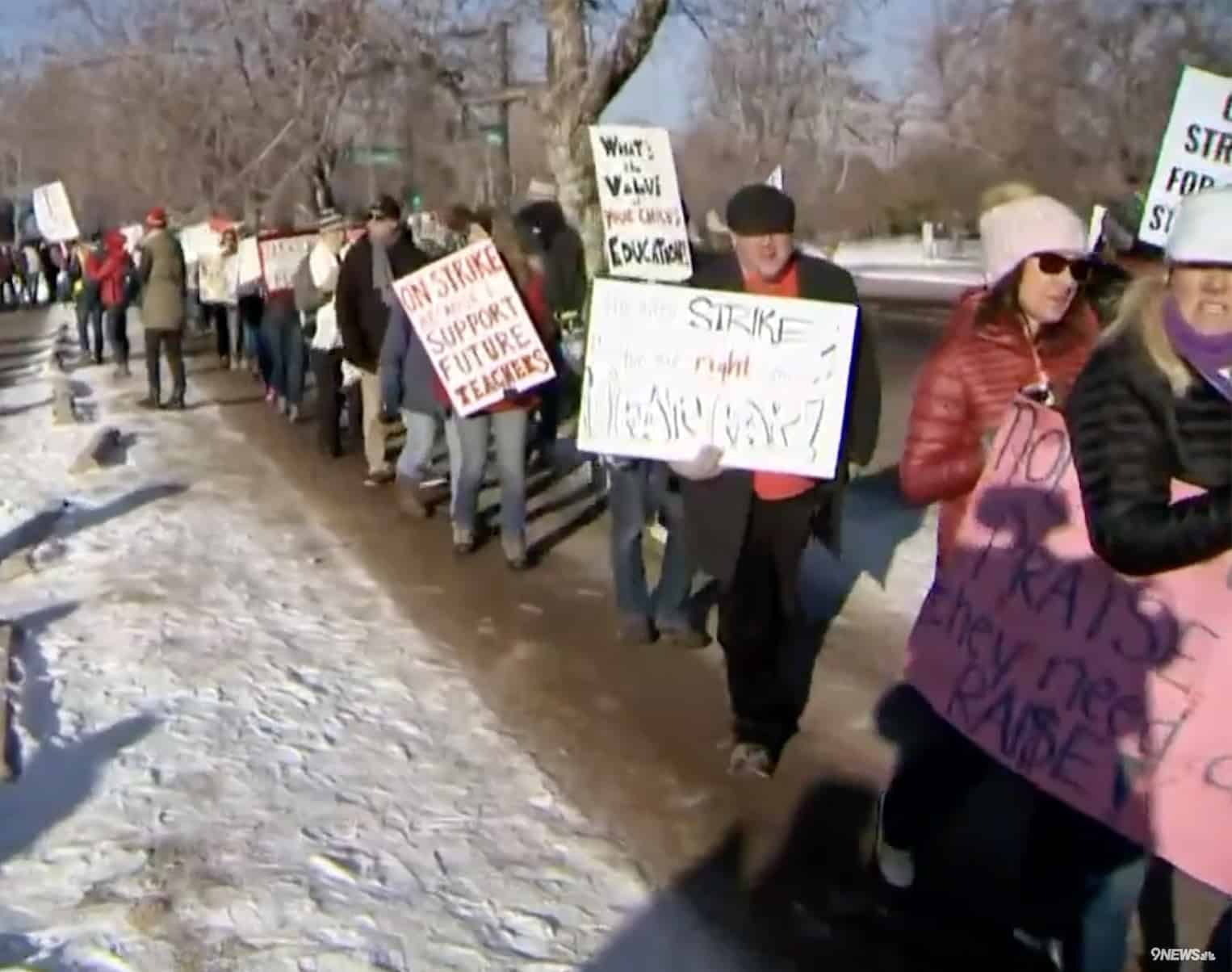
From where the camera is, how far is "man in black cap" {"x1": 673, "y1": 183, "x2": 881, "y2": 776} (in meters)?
5.58

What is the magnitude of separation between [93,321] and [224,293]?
4.23 m

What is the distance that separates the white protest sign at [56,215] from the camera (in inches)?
1101

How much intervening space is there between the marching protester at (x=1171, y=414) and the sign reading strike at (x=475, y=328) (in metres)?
5.53

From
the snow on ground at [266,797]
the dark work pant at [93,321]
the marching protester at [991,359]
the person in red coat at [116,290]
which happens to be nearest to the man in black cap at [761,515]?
the snow on ground at [266,797]

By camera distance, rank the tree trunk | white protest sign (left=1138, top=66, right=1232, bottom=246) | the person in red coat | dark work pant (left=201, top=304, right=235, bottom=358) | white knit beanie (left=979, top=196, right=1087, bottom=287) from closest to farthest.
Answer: white knit beanie (left=979, top=196, right=1087, bottom=287)
white protest sign (left=1138, top=66, right=1232, bottom=246)
the tree trunk
the person in red coat
dark work pant (left=201, top=304, right=235, bottom=358)

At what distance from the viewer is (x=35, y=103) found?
139 ft

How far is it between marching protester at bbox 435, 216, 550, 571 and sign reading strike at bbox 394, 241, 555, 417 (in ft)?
0.27

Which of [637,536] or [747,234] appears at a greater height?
[747,234]

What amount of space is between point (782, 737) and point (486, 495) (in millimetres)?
5527

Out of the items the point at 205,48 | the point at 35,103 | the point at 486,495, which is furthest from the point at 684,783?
the point at 35,103

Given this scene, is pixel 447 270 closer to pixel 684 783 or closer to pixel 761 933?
pixel 684 783

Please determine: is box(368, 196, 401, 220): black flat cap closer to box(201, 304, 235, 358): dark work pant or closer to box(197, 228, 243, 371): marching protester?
box(197, 228, 243, 371): marching protester

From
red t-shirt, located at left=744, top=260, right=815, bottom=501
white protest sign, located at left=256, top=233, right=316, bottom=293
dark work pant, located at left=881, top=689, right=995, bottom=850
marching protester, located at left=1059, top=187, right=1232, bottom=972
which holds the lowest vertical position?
white protest sign, located at left=256, top=233, right=316, bottom=293

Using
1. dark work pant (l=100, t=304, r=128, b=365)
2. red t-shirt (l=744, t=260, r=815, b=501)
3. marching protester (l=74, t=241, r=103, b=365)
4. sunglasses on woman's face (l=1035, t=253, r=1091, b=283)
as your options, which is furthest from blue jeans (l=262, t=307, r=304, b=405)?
sunglasses on woman's face (l=1035, t=253, r=1091, b=283)
